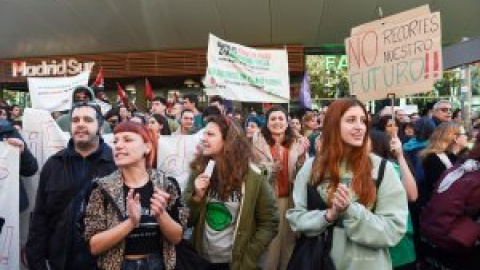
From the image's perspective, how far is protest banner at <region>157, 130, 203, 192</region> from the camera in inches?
221

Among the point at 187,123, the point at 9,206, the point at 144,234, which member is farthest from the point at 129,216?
the point at 187,123

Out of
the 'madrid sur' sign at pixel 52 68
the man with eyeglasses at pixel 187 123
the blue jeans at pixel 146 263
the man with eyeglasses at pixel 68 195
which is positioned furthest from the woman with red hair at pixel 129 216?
the 'madrid sur' sign at pixel 52 68

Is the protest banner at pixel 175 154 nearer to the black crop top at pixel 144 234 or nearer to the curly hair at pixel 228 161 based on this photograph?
the curly hair at pixel 228 161

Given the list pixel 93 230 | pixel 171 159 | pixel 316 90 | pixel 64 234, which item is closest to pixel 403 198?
pixel 93 230

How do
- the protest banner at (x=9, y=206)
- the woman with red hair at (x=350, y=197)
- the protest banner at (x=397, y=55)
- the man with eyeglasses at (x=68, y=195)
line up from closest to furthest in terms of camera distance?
the woman with red hair at (x=350, y=197) < the man with eyeglasses at (x=68, y=195) < the protest banner at (x=9, y=206) < the protest banner at (x=397, y=55)

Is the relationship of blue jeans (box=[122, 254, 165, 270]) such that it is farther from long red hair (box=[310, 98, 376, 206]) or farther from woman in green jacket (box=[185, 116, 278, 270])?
long red hair (box=[310, 98, 376, 206])

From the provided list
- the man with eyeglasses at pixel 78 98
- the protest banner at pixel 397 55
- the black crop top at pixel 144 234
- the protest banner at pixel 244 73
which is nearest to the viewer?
the black crop top at pixel 144 234

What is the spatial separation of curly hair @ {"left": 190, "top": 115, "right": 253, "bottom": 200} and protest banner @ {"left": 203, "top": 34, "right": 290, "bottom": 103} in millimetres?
3782

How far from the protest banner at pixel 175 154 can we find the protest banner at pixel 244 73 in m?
2.50

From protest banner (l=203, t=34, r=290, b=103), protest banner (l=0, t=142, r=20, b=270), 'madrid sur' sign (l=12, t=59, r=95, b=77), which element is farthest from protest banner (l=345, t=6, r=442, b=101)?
'madrid sur' sign (l=12, t=59, r=95, b=77)

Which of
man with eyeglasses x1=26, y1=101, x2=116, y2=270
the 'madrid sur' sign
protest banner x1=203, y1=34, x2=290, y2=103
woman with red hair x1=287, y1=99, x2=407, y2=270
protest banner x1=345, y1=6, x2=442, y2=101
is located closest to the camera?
woman with red hair x1=287, y1=99, x2=407, y2=270

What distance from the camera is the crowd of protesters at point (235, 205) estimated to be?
322cm

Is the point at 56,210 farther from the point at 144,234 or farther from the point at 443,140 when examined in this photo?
the point at 443,140

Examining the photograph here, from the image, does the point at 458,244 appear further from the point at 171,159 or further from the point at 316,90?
the point at 316,90
